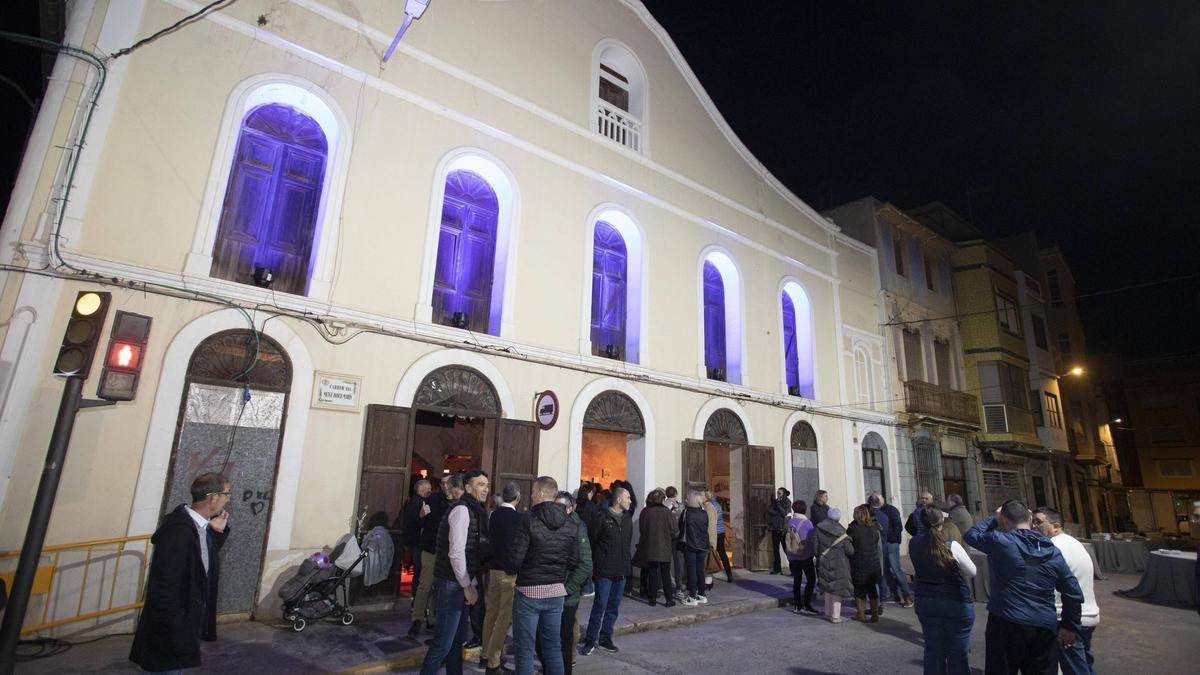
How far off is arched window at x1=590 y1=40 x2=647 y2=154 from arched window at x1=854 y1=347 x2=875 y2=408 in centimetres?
908

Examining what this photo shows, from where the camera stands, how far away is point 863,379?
16891 millimetres

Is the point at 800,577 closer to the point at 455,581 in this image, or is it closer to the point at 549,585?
the point at 549,585

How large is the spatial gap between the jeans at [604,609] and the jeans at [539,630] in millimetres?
1925

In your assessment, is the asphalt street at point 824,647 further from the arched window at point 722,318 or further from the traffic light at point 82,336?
the arched window at point 722,318

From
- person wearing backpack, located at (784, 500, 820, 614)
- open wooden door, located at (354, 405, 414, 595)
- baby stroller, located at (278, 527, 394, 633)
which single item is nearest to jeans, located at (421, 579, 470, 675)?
baby stroller, located at (278, 527, 394, 633)

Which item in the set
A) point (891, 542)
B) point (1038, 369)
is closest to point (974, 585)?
point (891, 542)

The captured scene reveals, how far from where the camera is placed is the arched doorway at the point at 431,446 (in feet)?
25.5

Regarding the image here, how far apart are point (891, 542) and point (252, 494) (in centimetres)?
955

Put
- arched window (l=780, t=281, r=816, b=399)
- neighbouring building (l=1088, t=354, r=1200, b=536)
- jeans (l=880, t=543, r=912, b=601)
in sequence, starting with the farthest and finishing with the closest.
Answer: neighbouring building (l=1088, t=354, r=1200, b=536) → arched window (l=780, t=281, r=816, b=399) → jeans (l=880, t=543, r=912, b=601)

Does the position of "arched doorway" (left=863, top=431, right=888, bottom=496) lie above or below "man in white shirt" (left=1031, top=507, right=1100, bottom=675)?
above

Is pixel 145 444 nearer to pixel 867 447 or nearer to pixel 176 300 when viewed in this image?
pixel 176 300

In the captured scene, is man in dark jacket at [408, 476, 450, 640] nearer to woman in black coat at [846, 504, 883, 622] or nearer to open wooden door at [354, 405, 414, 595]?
open wooden door at [354, 405, 414, 595]

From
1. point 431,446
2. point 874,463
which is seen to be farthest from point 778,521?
point 431,446

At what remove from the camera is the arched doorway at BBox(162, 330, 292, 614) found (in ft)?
22.0
